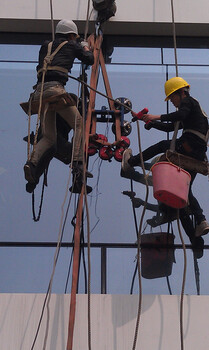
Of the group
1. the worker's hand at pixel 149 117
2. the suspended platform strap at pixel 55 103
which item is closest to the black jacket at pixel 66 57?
the suspended platform strap at pixel 55 103

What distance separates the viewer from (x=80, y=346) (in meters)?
5.67

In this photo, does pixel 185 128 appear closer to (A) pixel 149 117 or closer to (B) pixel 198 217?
(A) pixel 149 117

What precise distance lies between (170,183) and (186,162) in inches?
18.9

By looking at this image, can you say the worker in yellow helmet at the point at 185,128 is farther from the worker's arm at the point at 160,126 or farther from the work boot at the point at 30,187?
the work boot at the point at 30,187

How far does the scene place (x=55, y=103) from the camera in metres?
6.88

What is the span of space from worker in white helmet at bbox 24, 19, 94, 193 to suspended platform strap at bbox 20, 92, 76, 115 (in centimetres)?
3

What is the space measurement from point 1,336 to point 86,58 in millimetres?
2236

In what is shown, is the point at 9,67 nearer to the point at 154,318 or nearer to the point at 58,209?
the point at 58,209

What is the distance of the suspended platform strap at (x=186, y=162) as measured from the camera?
659 centimetres

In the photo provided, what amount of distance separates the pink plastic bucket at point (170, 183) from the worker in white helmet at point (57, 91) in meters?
0.67

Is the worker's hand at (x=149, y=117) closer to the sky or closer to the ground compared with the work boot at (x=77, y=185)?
closer to the sky

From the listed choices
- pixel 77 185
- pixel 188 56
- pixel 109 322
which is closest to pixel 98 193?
pixel 77 185

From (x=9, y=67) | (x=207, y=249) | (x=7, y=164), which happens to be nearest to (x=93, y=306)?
(x=207, y=249)

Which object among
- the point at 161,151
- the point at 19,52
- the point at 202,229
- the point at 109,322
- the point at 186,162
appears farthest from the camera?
the point at 19,52
